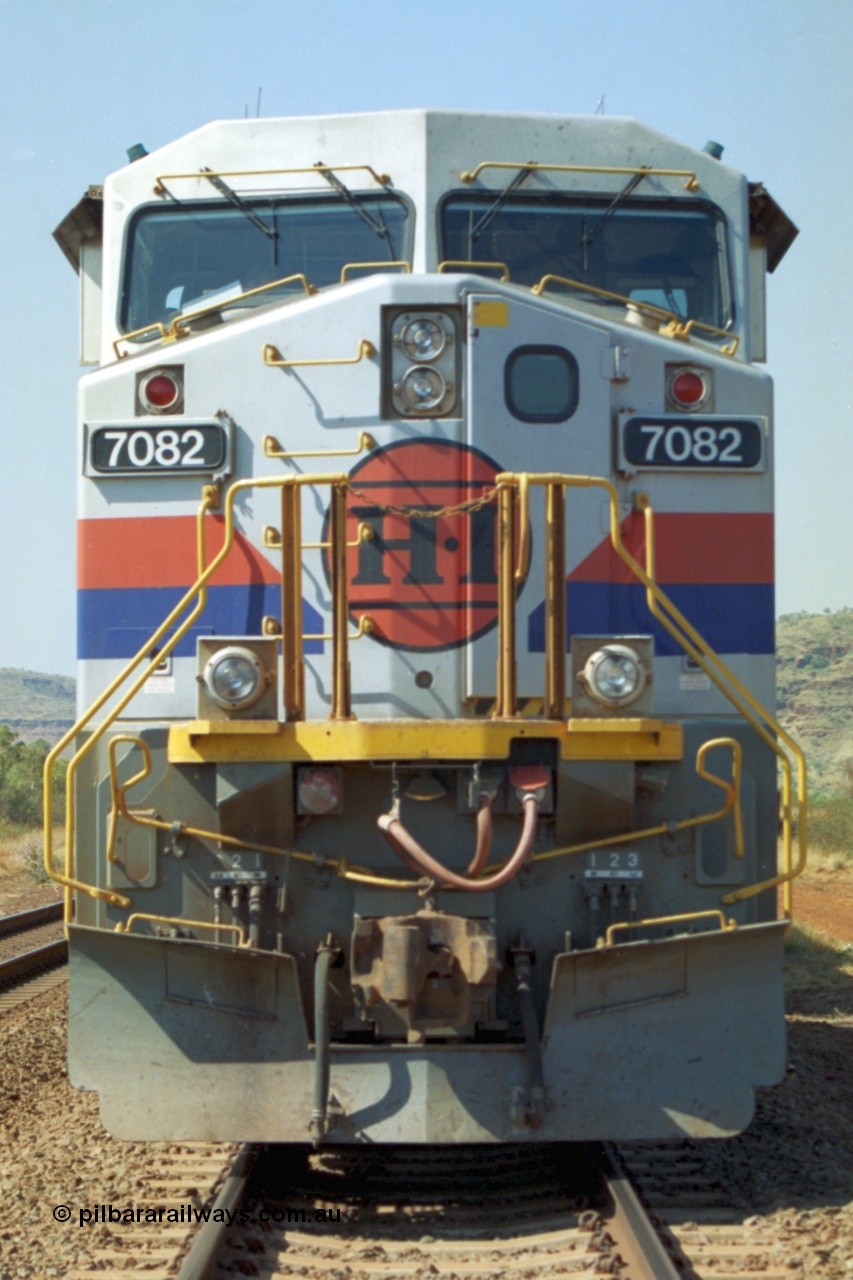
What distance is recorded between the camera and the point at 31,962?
12883 millimetres

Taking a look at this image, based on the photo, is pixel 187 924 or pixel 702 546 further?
pixel 702 546

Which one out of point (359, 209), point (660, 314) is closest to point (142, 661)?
point (359, 209)

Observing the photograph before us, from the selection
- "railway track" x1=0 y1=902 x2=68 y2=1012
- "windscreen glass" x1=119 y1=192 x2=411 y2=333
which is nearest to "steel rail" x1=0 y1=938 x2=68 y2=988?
"railway track" x1=0 y1=902 x2=68 y2=1012

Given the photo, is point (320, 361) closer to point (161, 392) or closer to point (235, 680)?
point (161, 392)

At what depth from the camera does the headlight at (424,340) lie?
612 centimetres

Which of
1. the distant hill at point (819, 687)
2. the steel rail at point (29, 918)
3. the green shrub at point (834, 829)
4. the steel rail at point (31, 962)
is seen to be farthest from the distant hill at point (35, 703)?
the steel rail at point (31, 962)

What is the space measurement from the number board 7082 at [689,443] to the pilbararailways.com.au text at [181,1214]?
3279 mm

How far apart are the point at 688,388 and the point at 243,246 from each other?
225 centimetres

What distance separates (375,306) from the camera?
20.1 feet

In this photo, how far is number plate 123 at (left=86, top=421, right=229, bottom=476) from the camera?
6242 mm

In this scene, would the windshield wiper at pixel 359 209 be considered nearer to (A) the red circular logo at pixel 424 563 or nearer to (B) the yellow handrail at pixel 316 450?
(B) the yellow handrail at pixel 316 450

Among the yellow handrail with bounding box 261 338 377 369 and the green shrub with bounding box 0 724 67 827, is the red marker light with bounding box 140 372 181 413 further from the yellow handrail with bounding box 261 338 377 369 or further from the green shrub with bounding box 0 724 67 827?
the green shrub with bounding box 0 724 67 827

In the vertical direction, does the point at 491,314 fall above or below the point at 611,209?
below

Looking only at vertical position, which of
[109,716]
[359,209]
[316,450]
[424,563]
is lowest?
[109,716]
